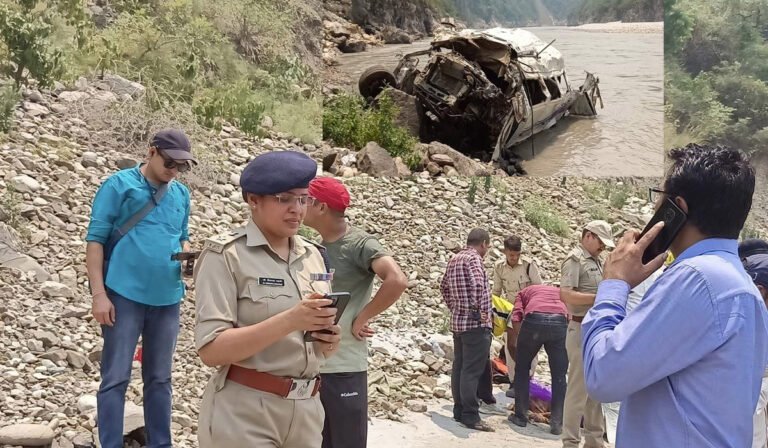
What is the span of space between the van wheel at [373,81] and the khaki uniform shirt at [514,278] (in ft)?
12.9

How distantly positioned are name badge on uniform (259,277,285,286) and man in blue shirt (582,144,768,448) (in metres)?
0.82

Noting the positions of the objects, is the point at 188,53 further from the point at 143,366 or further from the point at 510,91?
the point at 143,366

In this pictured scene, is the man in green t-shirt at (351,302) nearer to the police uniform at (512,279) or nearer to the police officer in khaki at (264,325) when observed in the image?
the police officer in khaki at (264,325)

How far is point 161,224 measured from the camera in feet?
12.7

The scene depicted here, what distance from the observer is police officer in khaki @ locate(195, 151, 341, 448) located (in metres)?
2.26

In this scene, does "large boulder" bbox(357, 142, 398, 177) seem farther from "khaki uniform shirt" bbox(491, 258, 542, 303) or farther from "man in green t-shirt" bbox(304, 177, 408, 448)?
"man in green t-shirt" bbox(304, 177, 408, 448)

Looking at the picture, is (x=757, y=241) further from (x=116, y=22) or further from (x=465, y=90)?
(x=116, y=22)

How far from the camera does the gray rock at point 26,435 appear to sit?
4.06 m

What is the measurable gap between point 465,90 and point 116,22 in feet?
13.0

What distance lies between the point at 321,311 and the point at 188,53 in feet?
28.4

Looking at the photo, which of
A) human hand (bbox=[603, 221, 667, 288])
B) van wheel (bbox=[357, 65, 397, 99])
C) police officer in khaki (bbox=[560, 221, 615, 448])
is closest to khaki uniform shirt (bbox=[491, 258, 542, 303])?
police officer in khaki (bbox=[560, 221, 615, 448])

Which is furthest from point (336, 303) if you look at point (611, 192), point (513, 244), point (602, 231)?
point (611, 192)

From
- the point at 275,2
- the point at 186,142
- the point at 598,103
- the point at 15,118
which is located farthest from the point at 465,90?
the point at 186,142

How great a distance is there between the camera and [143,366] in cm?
384
